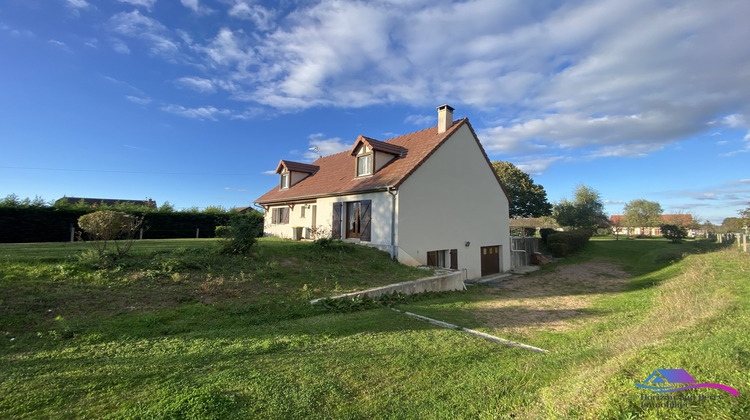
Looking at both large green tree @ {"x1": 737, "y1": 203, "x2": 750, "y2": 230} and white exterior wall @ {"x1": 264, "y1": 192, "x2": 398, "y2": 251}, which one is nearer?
white exterior wall @ {"x1": 264, "y1": 192, "x2": 398, "y2": 251}

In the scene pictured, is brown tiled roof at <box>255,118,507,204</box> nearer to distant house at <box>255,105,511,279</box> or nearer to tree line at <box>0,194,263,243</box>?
distant house at <box>255,105,511,279</box>

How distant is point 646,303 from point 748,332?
5.58 metres

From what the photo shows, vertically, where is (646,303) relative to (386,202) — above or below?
below

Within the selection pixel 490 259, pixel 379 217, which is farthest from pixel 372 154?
pixel 490 259

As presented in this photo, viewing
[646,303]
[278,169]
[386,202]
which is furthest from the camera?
[278,169]

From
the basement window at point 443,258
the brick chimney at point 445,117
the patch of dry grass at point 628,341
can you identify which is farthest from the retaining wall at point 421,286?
the brick chimney at point 445,117

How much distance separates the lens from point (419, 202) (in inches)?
550

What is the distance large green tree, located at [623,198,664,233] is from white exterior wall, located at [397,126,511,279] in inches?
1498

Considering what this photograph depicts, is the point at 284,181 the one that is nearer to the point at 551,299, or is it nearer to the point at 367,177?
the point at 367,177

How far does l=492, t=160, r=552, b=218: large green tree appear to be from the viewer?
114 feet

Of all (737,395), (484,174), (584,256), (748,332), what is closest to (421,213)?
(484,174)

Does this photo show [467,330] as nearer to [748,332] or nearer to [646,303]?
[748,332]

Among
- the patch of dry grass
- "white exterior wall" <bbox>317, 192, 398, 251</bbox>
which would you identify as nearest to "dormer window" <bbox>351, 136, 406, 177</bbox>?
"white exterior wall" <bbox>317, 192, 398, 251</bbox>

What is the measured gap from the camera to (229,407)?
2932mm
